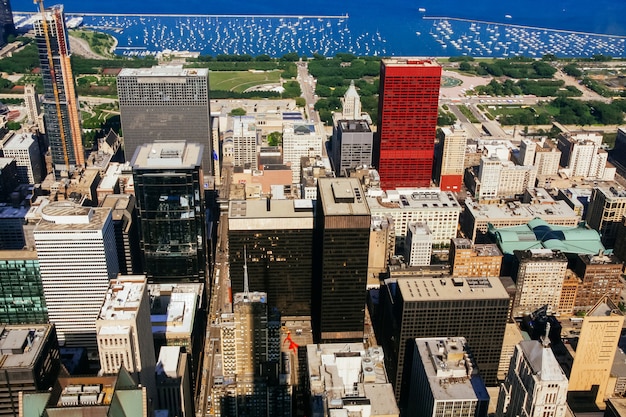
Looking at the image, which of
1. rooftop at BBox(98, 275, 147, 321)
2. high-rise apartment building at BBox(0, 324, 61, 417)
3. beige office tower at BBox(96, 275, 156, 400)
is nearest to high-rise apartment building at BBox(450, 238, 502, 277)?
rooftop at BBox(98, 275, 147, 321)

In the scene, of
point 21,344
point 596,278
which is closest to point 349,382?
point 21,344

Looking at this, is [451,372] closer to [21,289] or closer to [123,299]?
[123,299]

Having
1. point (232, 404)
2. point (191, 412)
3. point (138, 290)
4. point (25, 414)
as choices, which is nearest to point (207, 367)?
point (191, 412)

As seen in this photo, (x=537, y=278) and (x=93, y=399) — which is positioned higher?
(x=93, y=399)

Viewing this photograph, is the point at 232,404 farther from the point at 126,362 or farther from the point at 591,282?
the point at 591,282

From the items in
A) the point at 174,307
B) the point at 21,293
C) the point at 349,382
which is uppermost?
the point at 349,382

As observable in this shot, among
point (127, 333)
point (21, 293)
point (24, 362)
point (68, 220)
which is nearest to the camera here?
point (24, 362)

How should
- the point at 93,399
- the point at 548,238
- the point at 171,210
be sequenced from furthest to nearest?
1. the point at 548,238
2. the point at 171,210
3. the point at 93,399

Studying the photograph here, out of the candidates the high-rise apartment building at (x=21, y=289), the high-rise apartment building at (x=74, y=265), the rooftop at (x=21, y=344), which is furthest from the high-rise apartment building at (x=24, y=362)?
the high-rise apartment building at (x=21, y=289)
